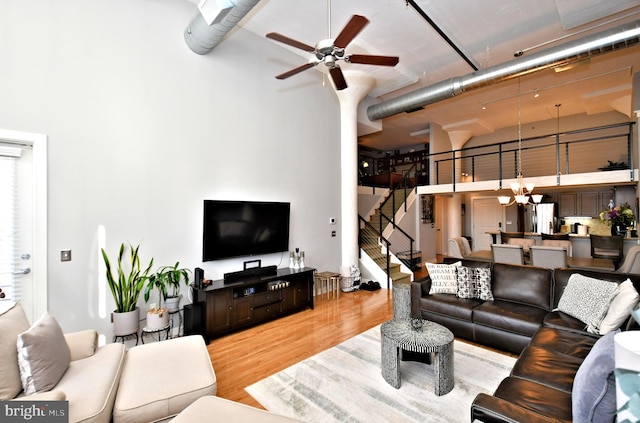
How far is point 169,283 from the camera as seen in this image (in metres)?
3.58

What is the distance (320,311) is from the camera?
471 cm

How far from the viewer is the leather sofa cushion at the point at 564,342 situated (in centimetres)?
232

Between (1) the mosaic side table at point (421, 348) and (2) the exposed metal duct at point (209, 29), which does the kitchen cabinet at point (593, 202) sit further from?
(2) the exposed metal duct at point (209, 29)

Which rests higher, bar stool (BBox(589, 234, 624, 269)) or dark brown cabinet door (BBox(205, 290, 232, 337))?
bar stool (BBox(589, 234, 624, 269))

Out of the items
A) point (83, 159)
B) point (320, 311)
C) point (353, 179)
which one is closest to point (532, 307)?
point (320, 311)

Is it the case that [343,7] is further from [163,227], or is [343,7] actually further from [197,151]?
[163,227]

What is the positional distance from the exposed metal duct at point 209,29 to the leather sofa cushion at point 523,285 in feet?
14.7

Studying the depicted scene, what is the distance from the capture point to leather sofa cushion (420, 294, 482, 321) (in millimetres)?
3455

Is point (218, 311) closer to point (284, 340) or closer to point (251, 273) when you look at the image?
point (251, 273)

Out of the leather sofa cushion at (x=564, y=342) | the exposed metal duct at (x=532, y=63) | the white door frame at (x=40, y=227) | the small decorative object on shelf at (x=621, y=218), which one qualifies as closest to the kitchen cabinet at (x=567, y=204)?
the small decorative object on shelf at (x=621, y=218)

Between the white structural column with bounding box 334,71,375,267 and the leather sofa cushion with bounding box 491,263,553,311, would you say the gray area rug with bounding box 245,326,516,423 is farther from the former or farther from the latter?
the white structural column with bounding box 334,71,375,267

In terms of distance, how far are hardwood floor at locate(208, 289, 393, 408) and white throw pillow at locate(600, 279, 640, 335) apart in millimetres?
2445

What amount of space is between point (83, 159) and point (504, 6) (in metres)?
5.83

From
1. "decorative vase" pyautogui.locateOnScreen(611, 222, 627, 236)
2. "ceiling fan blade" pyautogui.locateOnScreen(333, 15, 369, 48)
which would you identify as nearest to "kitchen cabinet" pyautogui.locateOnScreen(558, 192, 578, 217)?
"decorative vase" pyautogui.locateOnScreen(611, 222, 627, 236)
